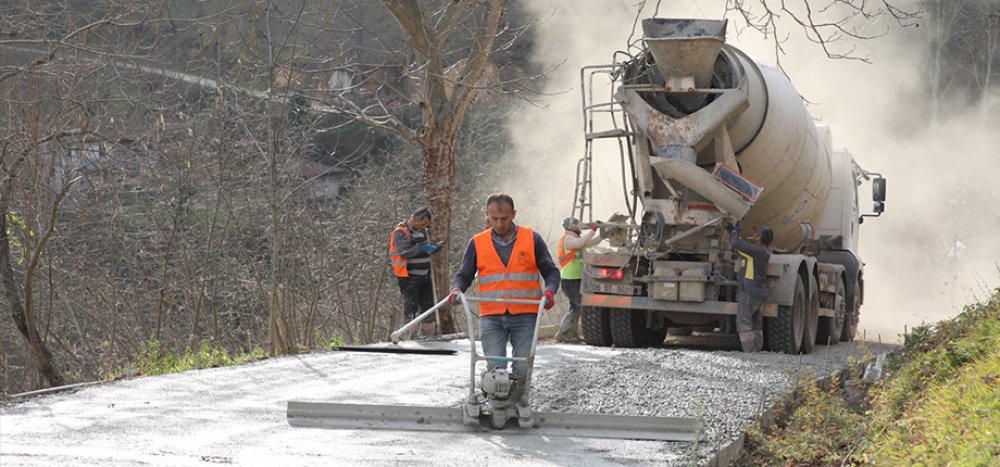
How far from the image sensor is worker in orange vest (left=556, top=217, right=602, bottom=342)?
15.0 metres

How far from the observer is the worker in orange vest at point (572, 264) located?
14977mm

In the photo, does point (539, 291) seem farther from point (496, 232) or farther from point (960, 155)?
point (960, 155)

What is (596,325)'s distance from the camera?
14.9 metres

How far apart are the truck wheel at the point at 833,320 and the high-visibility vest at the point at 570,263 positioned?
313cm

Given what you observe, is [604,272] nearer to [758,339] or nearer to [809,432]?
[758,339]

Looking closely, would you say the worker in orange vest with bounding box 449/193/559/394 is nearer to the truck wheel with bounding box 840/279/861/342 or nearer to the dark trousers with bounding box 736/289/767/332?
the dark trousers with bounding box 736/289/767/332

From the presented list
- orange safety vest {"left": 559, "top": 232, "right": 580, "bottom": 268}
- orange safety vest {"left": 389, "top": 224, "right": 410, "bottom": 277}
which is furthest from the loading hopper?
orange safety vest {"left": 389, "top": 224, "right": 410, "bottom": 277}

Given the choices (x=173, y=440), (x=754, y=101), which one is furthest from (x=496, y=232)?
(x=754, y=101)

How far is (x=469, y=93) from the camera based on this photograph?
17.4m

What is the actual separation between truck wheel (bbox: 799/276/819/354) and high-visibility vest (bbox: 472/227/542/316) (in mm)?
7366

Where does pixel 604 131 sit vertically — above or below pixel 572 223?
above

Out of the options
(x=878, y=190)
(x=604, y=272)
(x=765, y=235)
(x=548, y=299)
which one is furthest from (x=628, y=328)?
(x=548, y=299)

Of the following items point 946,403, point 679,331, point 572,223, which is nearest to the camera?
point 946,403

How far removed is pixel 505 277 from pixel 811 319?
798 centimetres
